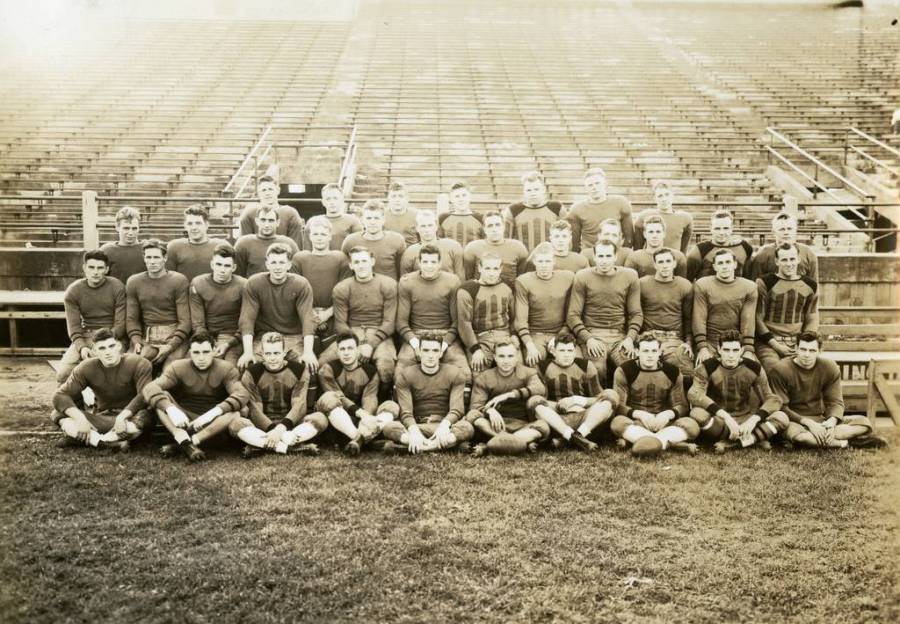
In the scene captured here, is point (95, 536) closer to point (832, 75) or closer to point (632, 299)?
point (632, 299)

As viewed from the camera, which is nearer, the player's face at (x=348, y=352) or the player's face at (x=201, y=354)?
the player's face at (x=201, y=354)

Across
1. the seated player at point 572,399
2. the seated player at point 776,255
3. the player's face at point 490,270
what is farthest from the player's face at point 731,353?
the player's face at point 490,270

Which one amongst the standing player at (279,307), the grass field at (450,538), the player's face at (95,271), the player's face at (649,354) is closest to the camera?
the grass field at (450,538)

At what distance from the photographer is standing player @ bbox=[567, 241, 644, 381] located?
7.54 meters

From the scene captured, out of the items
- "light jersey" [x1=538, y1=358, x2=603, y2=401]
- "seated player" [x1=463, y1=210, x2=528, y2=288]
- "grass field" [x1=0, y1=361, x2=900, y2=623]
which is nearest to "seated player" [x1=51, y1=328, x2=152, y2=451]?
"grass field" [x1=0, y1=361, x2=900, y2=623]

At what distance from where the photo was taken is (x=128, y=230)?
8172mm

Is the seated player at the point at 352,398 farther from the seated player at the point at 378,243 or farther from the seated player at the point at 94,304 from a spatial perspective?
the seated player at the point at 94,304

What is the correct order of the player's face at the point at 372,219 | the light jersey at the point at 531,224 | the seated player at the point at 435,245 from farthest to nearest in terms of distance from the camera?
1. the light jersey at the point at 531,224
2. the player's face at the point at 372,219
3. the seated player at the point at 435,245

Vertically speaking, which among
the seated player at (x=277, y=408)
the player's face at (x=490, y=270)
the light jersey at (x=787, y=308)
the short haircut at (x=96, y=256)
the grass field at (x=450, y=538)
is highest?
the short haircut at (x=96, y=256)

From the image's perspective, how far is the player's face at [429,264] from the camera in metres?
7.56

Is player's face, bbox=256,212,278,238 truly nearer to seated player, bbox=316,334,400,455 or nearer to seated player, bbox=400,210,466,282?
seated player, bbox=400,210,466,282

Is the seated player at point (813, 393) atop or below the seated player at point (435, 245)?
below

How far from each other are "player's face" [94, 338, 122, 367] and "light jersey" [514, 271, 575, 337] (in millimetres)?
3474

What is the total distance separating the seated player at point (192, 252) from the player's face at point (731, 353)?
478cm
